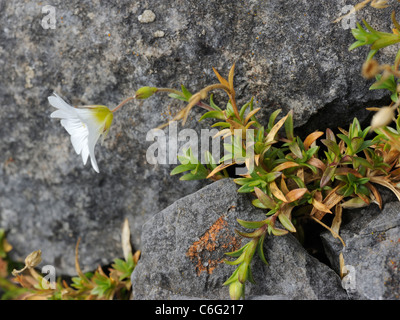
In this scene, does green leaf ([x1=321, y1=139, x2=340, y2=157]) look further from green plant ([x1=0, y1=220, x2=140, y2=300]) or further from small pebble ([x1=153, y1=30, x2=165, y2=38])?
green plant ([x1=0, y1=220, x2=140, y2=300])

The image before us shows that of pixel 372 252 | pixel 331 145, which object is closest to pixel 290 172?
pixel 331 145

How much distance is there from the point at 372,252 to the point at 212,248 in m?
0.69

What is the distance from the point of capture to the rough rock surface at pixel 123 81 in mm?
2193

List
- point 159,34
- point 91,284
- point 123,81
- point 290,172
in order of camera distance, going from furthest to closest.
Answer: point 91,284, point 123,81, point 159,34, point 290,172

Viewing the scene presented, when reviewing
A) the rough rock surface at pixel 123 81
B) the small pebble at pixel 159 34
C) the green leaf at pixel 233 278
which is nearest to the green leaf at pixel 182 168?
the rough rock surface at pixel 123 81

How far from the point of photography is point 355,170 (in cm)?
202

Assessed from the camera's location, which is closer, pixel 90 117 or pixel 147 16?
pixel 90 117

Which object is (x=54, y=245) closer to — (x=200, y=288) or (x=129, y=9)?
(x=200, y=288)

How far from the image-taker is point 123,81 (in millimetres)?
2432

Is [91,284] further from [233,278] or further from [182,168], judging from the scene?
[233,278]

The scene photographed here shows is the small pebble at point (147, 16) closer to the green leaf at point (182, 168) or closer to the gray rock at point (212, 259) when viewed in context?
the green leaf at point (182, 168)

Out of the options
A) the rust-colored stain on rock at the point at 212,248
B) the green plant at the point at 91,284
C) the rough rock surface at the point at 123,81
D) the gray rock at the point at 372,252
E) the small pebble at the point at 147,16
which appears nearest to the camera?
the gray rock at the point at 372,252

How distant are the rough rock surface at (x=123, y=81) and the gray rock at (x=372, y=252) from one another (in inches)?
20.8
